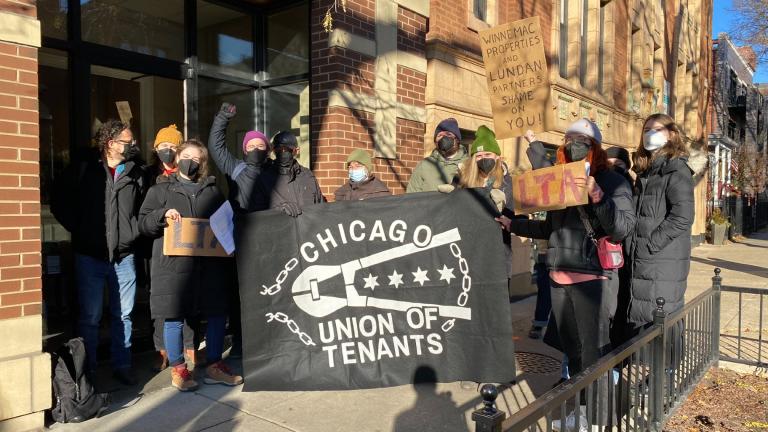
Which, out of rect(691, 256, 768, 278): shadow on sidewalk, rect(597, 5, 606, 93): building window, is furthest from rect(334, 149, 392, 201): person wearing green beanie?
rect(691, 256, 768, 278): shadow on sidewalk

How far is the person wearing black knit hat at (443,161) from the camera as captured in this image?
4770 millimetres

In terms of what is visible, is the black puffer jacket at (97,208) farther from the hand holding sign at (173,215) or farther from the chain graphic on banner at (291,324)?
the chain graphic on banner at (291,324)

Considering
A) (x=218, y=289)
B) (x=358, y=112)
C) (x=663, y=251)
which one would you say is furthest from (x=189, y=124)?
(x=663, y=251)

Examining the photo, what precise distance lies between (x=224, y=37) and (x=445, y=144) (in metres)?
3.11

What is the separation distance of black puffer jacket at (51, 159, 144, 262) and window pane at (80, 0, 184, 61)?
1.54 metres

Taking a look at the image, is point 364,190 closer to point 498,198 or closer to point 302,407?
point 498,198

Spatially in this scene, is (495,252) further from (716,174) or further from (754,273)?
(716,174)

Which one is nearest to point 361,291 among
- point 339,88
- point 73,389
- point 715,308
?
point 73,389

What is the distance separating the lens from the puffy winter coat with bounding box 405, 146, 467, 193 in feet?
15.8

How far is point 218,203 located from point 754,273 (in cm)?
1198

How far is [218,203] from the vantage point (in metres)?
4.46

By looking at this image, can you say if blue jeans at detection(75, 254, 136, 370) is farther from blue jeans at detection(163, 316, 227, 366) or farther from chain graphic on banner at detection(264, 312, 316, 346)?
chain graphic on banner at detection(264, 312, 316, 346)

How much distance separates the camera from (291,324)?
4.09 m

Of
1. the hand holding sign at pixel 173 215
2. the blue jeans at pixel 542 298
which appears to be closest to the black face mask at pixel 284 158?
the hand holding sign at pixel 173 215
